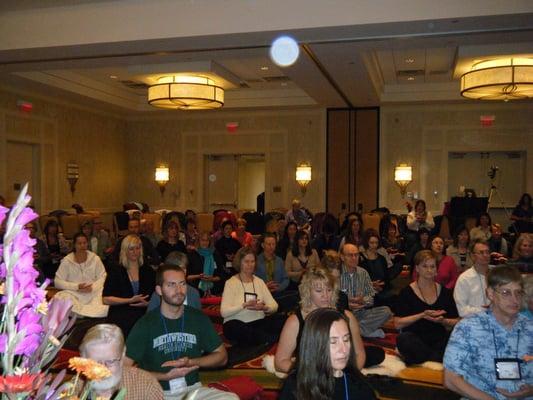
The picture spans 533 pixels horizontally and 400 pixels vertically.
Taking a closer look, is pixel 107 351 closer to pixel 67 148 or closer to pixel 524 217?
pixel 524 217

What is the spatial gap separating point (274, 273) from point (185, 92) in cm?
499

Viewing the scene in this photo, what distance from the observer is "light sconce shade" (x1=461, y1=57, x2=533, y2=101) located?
956 centimetres

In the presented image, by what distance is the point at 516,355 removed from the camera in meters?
3.11

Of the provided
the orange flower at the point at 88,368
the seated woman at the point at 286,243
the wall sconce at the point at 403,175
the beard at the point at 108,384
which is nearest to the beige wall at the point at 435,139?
the wall sconce at the point at 403,175

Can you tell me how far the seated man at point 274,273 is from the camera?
7.59 meters

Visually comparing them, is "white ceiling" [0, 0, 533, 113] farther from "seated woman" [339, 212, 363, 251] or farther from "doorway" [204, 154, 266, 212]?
"seated woman" [339, 212, 363, 251]

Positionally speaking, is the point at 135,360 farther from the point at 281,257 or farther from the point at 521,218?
the point at 521,218

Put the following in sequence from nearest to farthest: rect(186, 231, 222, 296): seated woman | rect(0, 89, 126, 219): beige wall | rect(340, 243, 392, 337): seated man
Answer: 1. rect(340, 243, 392, 337): seated man
2. rect(186, 231, 222, 296): seated woman
3. rect(0, 89, 126, 219): beige wall

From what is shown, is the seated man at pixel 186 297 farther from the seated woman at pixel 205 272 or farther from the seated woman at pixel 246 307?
the seated woman at pixel 205 272

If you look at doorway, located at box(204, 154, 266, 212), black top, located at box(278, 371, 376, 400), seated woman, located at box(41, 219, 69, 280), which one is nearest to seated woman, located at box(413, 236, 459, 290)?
black top, located at box(278, 371, 376, 400)

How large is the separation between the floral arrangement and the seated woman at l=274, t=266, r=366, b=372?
99.2 inches

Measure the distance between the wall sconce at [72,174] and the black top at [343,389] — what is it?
12.6 meters

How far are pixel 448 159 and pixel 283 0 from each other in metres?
8.94

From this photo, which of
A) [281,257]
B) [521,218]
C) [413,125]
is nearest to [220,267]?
[281,257]
